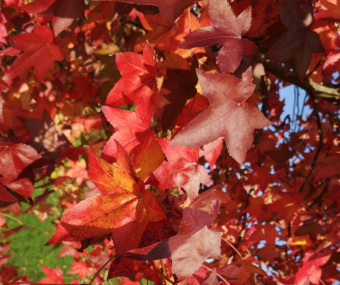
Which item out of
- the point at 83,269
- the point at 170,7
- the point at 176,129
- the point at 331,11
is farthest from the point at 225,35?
the point at 83,269

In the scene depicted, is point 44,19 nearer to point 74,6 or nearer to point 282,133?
point 74,6

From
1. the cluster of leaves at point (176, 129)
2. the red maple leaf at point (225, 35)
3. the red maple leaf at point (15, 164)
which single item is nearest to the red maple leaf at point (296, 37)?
the cluster of leaves at point (176, 129)

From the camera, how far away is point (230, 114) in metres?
0.60

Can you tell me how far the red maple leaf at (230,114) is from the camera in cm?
58

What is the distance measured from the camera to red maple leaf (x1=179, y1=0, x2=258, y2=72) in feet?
2.06

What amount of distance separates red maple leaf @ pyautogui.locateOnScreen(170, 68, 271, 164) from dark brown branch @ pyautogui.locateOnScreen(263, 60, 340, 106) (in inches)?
28.1

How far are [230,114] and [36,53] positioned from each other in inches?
32.6

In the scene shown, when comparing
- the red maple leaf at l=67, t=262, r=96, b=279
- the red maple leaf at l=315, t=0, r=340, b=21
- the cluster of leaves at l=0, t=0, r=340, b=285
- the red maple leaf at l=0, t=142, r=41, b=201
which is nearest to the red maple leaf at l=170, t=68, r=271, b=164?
the cluster of leaves at l=0, t=0, r=340, b=285

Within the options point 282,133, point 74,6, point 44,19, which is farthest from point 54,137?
point 282,133

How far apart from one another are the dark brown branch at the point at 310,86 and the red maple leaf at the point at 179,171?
2.40 feet

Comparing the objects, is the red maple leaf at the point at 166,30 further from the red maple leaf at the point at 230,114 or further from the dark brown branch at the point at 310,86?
the dark brown branch at the point at 310,86

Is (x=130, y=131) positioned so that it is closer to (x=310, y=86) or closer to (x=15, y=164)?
(x=15, y=164)

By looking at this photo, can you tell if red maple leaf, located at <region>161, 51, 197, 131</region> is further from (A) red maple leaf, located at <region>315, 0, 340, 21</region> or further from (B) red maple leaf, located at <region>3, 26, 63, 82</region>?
(B) red maple leaf, located at <region>3, 26, 63, 82</region>

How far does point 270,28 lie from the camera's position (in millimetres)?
908
